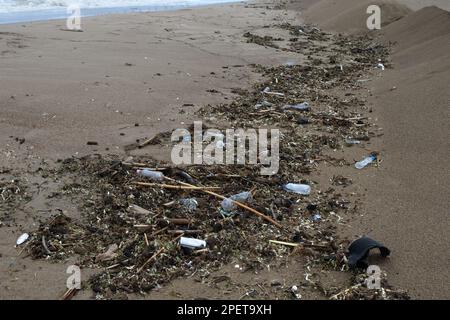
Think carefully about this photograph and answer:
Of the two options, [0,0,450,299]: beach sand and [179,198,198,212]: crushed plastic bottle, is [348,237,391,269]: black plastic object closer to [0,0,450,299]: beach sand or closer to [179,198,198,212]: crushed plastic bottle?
[0,0,450,299]: beach sand

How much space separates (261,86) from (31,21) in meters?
6.06

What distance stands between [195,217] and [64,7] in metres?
10.9

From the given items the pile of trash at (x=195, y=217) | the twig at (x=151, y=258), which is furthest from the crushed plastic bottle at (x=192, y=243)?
the twig at (x=151, y=258)

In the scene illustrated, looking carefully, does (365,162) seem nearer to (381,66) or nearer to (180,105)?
(180,105)

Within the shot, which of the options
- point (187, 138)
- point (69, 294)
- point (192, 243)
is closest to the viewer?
point (69, 294)

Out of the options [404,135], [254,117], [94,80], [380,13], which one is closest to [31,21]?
[94,80]

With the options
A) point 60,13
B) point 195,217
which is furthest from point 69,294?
point 60,13

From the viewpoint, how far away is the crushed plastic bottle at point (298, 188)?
11.5 ft

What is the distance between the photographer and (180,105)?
5316 millimetres

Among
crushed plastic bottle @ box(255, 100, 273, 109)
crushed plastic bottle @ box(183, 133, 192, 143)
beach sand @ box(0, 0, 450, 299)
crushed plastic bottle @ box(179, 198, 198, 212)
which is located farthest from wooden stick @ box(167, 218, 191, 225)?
crushed plastic bottle @ box(255, 100, 273, 109)

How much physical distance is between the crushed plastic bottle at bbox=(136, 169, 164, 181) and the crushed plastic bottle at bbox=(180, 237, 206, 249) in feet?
2.58

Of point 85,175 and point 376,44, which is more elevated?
point 376,44

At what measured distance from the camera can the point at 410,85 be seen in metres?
5.64

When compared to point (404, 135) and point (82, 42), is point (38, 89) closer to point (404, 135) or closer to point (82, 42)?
point (82, 42)
